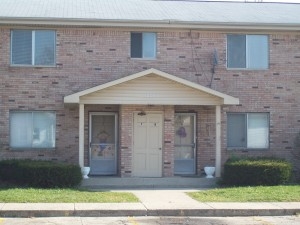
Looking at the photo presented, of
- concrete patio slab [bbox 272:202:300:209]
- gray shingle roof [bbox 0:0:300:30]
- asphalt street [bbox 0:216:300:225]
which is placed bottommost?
asphalt street [bbox 0:216:300:225]

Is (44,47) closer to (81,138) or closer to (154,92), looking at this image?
(81,138)

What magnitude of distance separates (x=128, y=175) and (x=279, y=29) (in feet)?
24.4

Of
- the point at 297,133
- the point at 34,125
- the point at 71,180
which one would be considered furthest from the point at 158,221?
the point at 297,133

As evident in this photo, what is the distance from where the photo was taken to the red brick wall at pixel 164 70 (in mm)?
19938

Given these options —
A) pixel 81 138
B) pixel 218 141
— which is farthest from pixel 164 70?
pixel 81 138

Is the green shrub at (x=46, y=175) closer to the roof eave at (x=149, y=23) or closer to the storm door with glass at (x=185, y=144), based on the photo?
the storm door with glass at (x=185, y=144)

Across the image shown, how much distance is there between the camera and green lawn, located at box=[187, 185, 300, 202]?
1541 centimetres

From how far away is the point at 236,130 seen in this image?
2106 centimetres

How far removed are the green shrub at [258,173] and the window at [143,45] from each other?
487cm

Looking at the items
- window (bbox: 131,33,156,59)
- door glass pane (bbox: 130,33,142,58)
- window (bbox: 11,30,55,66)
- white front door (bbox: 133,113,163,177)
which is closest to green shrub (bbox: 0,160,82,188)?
white front door (bbox: 133,113,163,177)

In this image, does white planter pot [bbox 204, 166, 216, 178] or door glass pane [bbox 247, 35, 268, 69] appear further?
door glass pane [bbox 247, 35, 268, 69]

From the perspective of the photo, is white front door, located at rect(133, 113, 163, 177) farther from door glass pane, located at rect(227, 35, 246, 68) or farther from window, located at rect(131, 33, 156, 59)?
door glass pane, located at rect(227, 35, 246, 68)

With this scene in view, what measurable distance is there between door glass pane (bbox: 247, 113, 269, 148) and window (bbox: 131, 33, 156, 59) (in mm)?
4242

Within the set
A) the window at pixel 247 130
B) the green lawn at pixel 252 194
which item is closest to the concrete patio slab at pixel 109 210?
the green lawn at pixel 252 194
